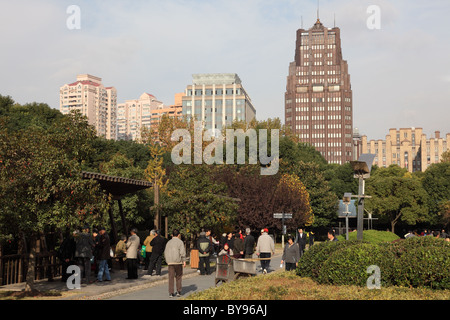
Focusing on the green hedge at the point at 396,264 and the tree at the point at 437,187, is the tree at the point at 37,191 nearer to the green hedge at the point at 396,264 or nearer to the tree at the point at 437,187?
the green hedge at the point at 396,264

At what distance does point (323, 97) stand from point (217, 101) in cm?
3395

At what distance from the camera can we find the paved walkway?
14335 mm

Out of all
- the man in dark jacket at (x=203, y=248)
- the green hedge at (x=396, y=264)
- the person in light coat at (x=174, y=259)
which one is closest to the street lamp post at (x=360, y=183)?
the green hedge at (x=396, y=264)

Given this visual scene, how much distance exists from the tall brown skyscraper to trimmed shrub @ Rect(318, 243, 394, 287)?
160111 mm

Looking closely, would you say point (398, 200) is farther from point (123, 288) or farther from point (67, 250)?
point (67, 250)

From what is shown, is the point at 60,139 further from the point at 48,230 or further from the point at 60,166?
the point at 60,166

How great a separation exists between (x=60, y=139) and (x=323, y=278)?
429 inches

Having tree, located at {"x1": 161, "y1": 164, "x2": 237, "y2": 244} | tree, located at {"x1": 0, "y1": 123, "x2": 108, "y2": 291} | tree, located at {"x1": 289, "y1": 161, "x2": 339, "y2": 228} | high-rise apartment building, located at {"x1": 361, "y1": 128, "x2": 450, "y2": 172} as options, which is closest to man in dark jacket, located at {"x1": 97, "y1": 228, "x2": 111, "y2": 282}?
tree, located at {"x1": 0, "y1": 123, "x2": 108, "y2": 291}

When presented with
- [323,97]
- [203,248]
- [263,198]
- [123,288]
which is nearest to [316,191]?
[263,198]

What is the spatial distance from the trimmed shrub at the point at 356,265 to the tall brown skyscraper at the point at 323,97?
160 m

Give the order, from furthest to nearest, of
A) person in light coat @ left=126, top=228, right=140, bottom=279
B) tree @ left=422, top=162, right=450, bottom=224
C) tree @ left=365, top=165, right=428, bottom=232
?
tree @ left=422, top=162, right=450, bottom=224 < tree @ left=365, top=165, right=428, bottom=232 < person in light coat @ left=126, top=228, right=140, bottom=279

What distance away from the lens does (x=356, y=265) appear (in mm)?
12250

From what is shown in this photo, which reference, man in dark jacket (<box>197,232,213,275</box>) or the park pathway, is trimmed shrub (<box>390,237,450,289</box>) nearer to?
the park pathway
